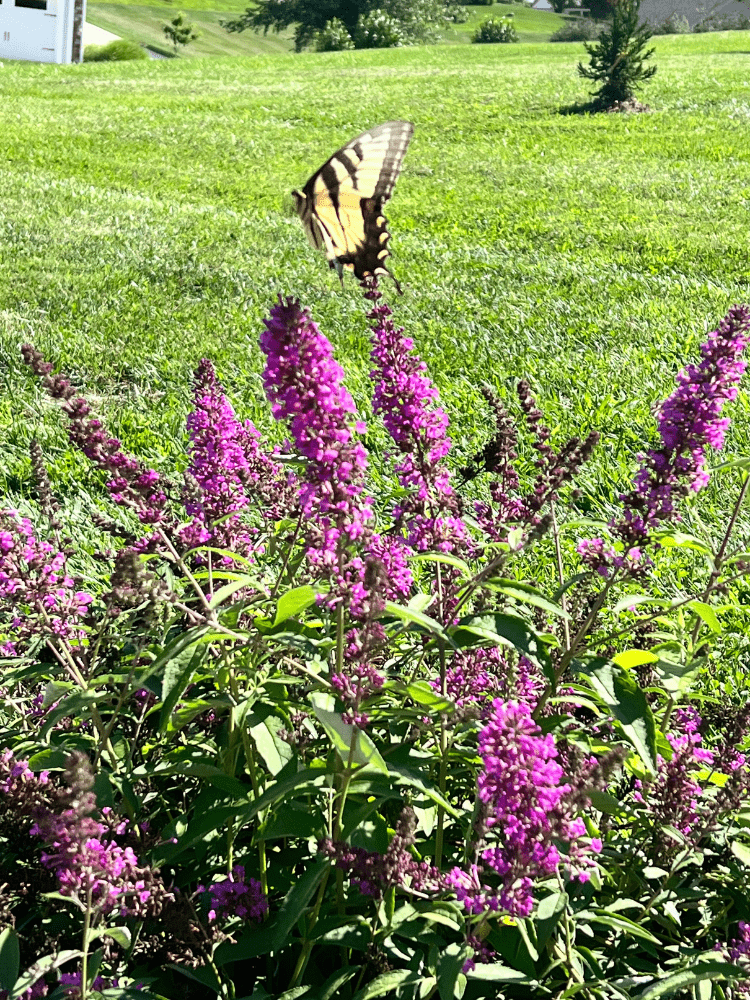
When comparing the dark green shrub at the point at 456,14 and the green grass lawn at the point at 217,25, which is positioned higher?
the dark green shrub at the point at 456,14

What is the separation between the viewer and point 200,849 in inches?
98.0

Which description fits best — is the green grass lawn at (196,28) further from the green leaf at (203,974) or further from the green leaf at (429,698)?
the green leaf at (203,974)

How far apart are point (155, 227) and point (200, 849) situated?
11445mm


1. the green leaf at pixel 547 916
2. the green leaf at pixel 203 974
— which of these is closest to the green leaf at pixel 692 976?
the green leaf at pixel 547 916

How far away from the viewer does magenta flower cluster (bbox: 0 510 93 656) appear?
7.98 feet

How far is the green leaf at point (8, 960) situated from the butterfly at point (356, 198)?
8.06ft

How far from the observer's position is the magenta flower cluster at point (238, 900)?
7.64ft

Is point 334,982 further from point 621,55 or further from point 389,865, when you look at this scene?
point 621,55

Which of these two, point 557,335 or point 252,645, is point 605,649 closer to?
point 252,645

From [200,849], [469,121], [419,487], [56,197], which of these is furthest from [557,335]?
[469,121]

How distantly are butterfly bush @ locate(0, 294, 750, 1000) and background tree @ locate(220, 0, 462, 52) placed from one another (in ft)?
232

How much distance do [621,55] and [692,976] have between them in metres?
25.1

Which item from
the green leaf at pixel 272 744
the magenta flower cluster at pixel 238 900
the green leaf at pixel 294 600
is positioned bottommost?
the magenta flower cluster at pixel 238 900

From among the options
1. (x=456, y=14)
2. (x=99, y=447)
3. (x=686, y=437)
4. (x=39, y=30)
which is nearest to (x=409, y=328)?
(x=686, y=437)
